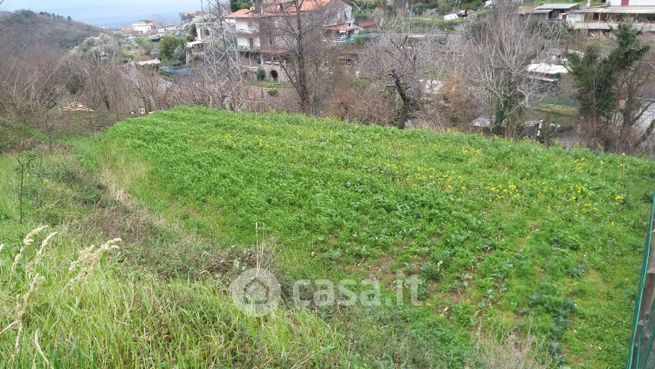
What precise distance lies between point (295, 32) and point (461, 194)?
11.1m

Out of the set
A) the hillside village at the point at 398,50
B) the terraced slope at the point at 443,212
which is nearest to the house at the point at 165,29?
the hillside village at the point at 398,50

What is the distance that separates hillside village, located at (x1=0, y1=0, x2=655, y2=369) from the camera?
2.51m

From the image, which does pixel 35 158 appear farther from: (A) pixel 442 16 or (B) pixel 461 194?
(A) pixel 442 16

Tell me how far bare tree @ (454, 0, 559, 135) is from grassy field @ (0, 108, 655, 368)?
25.8ft

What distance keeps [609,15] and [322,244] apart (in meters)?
24.7

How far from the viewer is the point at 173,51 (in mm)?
31531

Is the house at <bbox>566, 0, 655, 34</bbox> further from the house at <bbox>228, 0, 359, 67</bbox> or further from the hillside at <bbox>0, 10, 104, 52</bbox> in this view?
the hillside at <bbox>0, 10, 104, 52</bbox>

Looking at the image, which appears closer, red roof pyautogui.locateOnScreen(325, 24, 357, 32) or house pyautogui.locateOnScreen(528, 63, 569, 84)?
house pyautogui.locateOnScreen(528, 63, 569, 84)

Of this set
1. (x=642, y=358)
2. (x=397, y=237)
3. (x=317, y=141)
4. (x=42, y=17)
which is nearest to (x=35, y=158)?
(x=317, y=141)

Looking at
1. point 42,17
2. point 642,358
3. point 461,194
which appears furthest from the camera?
point 42,17

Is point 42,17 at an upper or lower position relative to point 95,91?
upper

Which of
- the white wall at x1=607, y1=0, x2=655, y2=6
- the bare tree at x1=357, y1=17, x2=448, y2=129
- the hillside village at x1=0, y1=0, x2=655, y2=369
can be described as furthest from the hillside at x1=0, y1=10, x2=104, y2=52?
the white wall at x1=607, y1=0, x2=655, y2=6

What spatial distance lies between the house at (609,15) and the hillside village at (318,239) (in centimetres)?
895

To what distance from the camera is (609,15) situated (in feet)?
76.8
